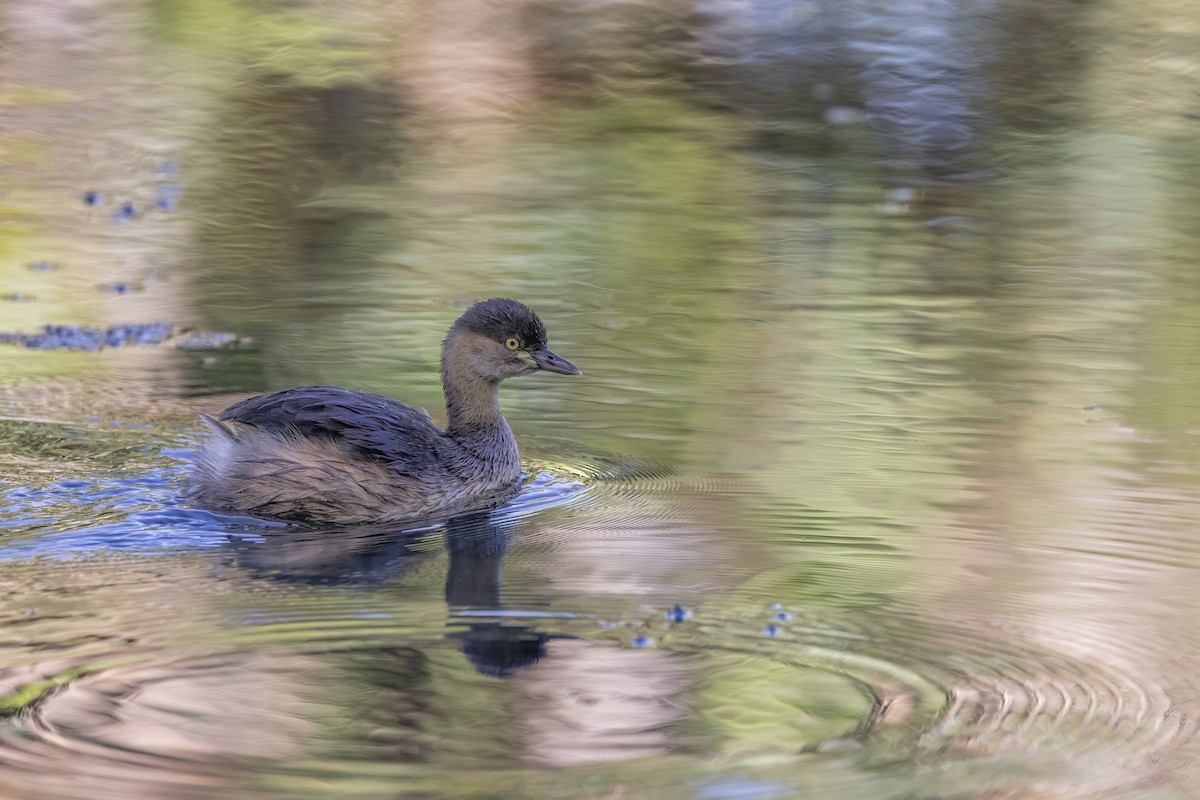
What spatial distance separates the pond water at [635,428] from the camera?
15.2ft

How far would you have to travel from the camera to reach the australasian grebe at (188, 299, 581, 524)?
6867 millimetres

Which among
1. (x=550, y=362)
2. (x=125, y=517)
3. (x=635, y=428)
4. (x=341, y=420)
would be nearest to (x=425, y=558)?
(x=341, y=420)

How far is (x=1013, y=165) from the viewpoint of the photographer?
48.4 feet

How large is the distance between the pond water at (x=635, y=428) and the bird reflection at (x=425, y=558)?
0.08 ft

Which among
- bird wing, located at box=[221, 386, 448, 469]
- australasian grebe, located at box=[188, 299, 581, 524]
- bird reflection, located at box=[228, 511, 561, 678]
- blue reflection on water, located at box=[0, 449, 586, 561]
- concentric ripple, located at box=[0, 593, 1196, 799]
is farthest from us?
bird wing, located at box=[221, 386, 448, 469]

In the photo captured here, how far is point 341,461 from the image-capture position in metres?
6.97

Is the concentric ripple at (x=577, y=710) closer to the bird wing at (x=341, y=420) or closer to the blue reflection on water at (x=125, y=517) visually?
the blue reflection on water at (x=125, y=517)

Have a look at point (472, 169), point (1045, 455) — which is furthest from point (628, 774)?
point (472, 169)

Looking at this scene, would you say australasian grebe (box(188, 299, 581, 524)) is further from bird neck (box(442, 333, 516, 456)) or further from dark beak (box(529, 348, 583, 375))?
dark beak (box(529, 348, 583, 375))

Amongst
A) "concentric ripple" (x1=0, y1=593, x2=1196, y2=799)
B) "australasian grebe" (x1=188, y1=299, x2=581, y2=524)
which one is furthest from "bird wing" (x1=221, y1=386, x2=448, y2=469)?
"concentric ripple" (x1=0, y1=593, x2=1196, y2=799)

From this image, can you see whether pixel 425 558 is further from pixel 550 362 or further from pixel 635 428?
pixel 635 428

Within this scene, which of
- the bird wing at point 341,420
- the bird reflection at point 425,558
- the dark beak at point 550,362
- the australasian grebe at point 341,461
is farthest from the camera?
the dark beak at point 550,362

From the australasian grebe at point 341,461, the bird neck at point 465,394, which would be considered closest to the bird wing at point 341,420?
the australasian grebe at point 341,461

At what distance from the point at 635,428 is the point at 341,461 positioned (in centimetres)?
163
